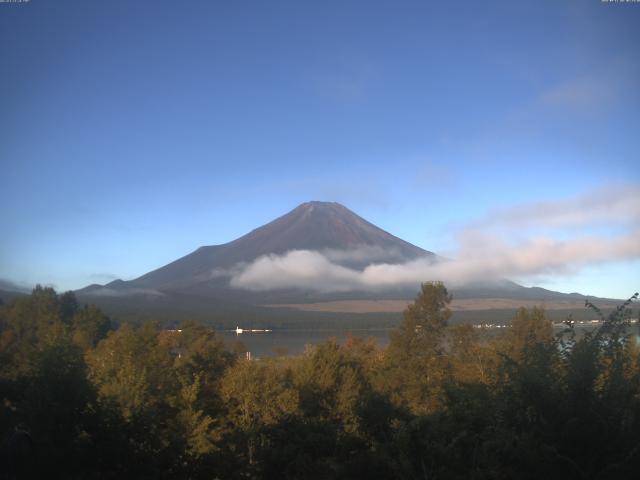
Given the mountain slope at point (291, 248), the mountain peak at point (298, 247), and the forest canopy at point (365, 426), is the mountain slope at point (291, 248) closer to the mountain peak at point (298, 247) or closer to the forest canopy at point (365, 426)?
the mountain peak at point (298, 247)

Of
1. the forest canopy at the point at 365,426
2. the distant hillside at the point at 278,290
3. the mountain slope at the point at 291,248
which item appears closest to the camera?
the forest canopy at the point at 365,426

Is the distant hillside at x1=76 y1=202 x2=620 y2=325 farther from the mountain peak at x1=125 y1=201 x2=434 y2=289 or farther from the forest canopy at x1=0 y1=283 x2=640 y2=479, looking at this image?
the forest canopy at x1=0 y1=283 x2=640 y2=479

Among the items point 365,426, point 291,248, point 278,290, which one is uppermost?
point 291,248

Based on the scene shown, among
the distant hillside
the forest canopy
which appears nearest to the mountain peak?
the distant hillside

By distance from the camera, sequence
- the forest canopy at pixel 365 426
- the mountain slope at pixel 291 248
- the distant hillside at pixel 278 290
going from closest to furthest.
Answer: the forest canopy at pixel 365 426, the distant hillside at pixel 278 290, the mountain slope at pixel 291 248

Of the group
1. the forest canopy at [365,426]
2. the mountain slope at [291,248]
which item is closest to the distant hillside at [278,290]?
the mountain slope at [291,248]

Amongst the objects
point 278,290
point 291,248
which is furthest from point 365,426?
point 278,290

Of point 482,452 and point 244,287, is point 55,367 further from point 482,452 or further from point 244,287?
point 244,287

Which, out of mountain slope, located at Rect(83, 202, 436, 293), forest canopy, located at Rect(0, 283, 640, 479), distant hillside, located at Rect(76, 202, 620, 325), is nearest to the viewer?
forest canopy, located at Rect(0, 283, 640, 479)

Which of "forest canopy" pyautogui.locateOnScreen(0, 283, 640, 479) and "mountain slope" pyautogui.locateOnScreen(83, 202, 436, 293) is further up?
"mountain slope" pyautogui.locateOnScreen(83, 202, 436, 293)

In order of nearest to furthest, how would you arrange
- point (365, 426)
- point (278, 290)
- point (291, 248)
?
point (365, 426), point (291, 248), point (278, 290)

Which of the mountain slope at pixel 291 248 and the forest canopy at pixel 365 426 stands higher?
the mountain slope at pixel 291 248

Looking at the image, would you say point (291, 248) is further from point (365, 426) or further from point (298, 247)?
point (365, 426)

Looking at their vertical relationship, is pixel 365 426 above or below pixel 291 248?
below
